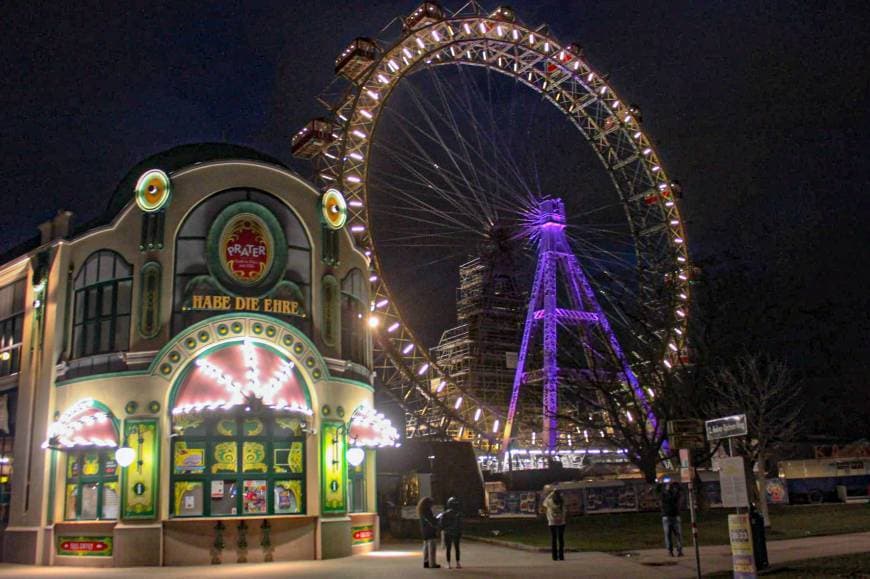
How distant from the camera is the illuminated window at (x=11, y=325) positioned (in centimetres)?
2895

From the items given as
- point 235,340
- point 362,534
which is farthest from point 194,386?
point 362,534

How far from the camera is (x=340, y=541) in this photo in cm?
2506

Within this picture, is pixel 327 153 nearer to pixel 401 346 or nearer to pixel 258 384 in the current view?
pixel 401 346

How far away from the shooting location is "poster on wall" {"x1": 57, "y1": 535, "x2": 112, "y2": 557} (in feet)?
76.1

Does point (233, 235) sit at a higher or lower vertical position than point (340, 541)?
higher

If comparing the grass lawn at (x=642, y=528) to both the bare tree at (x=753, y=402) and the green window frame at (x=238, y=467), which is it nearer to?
the bare tree at (x=753, y=402)

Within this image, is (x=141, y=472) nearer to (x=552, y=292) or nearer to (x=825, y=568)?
(x=825, y=568)

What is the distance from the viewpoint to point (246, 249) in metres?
25.6

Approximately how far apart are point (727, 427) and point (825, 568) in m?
4.55

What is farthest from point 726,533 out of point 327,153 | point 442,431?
point 442,431

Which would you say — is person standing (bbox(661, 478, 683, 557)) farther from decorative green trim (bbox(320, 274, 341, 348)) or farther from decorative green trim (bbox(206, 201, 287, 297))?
decorative green trim (bbox(206, 201, 287, 297))

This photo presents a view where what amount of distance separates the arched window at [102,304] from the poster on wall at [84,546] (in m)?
5.08

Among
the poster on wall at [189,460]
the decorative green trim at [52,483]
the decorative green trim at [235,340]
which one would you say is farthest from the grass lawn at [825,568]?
the decorative green trim at [52,483]

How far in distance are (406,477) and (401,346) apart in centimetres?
1030
